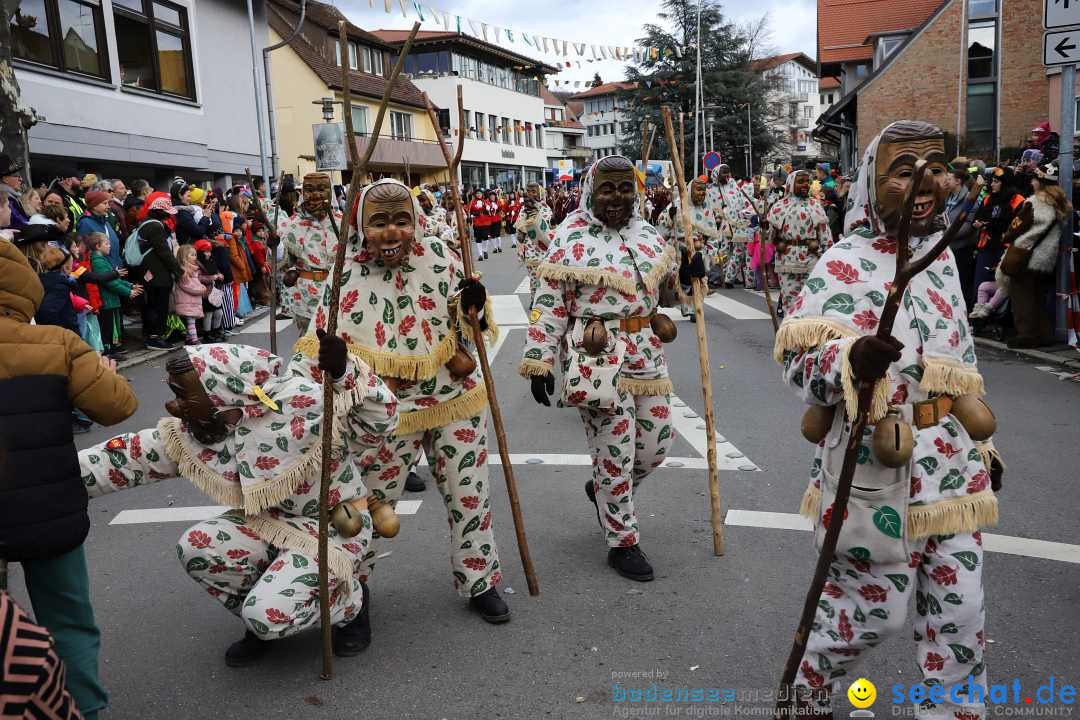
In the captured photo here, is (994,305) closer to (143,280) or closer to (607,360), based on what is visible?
(607,360)

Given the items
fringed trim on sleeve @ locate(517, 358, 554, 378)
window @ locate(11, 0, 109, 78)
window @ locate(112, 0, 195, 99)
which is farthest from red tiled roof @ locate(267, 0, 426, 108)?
fringed trim on sleeve @ locate(517, 358, 554, 378)

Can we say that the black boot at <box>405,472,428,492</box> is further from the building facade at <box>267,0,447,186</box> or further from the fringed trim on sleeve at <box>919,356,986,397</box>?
the building facade at <box>267,0,447,186</box>

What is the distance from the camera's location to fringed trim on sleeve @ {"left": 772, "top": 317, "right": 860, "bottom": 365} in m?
2.73

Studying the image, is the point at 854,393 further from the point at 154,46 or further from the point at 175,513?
the point at 154,46

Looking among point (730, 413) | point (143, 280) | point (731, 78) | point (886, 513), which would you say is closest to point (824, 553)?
point (886, 513)

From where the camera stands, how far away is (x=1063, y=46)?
8891 mm

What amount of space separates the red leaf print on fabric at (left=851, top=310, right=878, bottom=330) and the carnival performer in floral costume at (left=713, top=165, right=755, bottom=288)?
12299 millimetres

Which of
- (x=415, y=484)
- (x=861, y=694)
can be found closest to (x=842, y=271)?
(x=861, y=694)

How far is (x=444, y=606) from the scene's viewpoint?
4.24m

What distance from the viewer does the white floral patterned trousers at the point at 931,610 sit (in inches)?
107

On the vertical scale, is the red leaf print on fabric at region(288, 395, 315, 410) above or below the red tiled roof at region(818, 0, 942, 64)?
below

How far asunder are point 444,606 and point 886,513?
7.37 feet

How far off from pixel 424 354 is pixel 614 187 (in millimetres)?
1313

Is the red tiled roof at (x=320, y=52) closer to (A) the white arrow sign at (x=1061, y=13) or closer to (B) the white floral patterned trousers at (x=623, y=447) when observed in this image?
(A) the white arrow sign at (x=1061, y=13)
